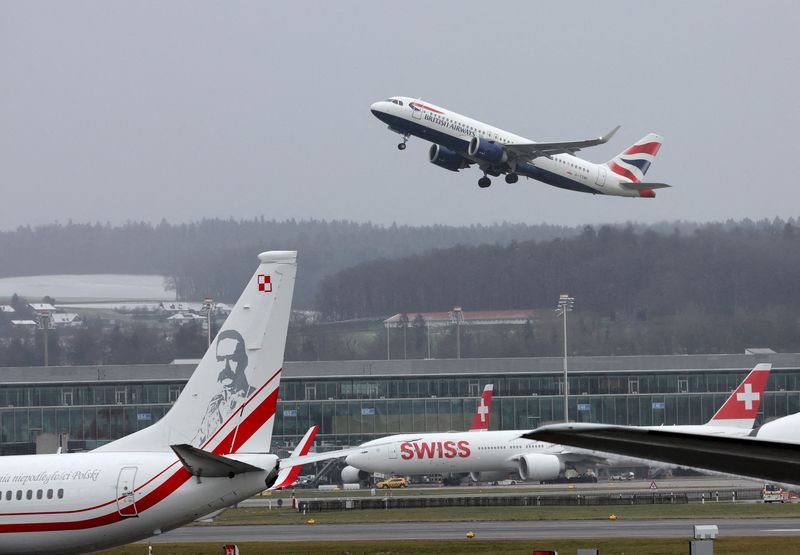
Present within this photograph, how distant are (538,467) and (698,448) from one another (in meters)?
52.0

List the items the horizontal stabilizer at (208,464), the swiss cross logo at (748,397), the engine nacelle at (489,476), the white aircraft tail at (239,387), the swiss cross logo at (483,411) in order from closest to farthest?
the horizontal stabilizer at (208,464) → the white aircraft tail at (239,387) → the swiss cross logo at (748,397) → the engine nacelle at (489,476) → the swiss cross logo at (483,411)

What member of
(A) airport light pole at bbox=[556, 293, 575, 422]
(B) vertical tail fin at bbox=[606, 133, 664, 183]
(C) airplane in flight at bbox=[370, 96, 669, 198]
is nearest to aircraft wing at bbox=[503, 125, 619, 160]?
(C) airplane in flight at bbox=[370, 96, 669, 198]

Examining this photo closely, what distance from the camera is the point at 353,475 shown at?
64.0 metres

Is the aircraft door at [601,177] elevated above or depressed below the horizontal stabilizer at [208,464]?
above

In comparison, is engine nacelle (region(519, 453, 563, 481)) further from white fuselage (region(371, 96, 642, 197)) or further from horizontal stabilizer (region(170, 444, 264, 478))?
horizontal stabilizer (region(170, 444, 264, 478))

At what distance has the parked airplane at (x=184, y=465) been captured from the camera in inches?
774

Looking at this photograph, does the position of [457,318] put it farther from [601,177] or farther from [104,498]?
[104,498]

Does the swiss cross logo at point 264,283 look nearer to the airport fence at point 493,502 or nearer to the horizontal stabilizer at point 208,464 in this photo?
the horizontal stabilizer at point 208,464

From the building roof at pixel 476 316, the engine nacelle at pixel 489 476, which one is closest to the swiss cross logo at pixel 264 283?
the engine nacelle at pixel 489 476

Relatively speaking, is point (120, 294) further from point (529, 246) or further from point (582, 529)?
point (582, 529)

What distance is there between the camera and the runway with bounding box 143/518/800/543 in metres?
33.7

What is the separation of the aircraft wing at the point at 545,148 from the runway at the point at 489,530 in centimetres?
2122

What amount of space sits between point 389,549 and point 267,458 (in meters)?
11.2

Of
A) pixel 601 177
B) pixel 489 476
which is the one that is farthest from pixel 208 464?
pixel 601 177
